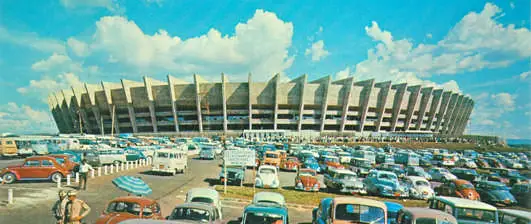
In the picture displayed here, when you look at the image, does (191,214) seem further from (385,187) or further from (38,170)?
(385,187)

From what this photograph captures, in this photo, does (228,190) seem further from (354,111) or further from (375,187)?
(354,111)

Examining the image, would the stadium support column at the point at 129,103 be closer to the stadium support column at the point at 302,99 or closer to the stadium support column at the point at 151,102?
the stadium support column at the point at 151,102

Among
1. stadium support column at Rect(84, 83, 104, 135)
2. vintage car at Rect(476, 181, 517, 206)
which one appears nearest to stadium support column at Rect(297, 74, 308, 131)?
stadium support column at Rect(84, 83, 104, 135)

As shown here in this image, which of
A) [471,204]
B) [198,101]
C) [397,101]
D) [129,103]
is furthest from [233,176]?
[397,101]

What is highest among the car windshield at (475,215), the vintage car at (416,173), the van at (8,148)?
the van at (8,148)

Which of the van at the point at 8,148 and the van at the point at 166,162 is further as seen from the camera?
the van at the point at 8,148

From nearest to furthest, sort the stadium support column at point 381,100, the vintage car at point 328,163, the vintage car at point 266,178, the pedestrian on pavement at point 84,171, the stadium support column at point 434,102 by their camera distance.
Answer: the pedestrian on pavement at point 84,171, the vintage car at point 266,178, the vintage car at point 328,163, the stadium support column at point 381,100, the stadium support column at point 434,102

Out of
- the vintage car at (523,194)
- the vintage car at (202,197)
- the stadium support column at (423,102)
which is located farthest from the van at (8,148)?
the stadium support column at (423,102)
